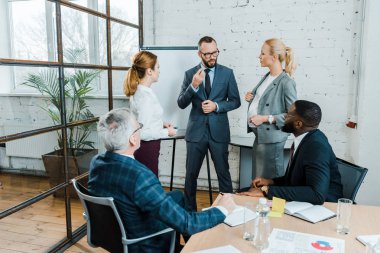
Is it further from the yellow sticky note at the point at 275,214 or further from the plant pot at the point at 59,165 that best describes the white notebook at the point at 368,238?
the plant pot at the point at 59,165

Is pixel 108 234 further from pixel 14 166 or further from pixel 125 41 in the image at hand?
pixel 125 41

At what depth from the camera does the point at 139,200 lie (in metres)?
1.30

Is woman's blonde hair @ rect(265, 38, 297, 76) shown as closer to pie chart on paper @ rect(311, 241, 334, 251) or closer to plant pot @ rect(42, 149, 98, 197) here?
pie chart on paper @ rect(311, 241, 334, 251)

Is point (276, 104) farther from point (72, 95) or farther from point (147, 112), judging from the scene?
point (72, 95)

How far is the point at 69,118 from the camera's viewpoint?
2727mm

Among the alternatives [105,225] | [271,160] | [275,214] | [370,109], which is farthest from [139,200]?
[370,109]

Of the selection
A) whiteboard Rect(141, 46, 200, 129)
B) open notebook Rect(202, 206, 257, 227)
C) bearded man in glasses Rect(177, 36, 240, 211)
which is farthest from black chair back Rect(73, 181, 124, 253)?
whiteboard Rect(141, 46, 200, 129)

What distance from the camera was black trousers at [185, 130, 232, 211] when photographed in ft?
9.71

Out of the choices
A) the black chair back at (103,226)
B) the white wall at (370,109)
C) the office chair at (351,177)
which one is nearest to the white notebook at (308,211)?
the office chair at (351,177)

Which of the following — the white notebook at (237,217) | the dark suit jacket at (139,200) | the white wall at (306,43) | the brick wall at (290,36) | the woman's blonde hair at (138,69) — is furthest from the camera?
the brick wall at (290,36)

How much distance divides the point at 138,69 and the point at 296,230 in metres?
1.73

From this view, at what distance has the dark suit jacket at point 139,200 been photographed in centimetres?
128

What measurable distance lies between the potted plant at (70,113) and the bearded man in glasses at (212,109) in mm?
868

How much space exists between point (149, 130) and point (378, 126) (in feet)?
6.67
